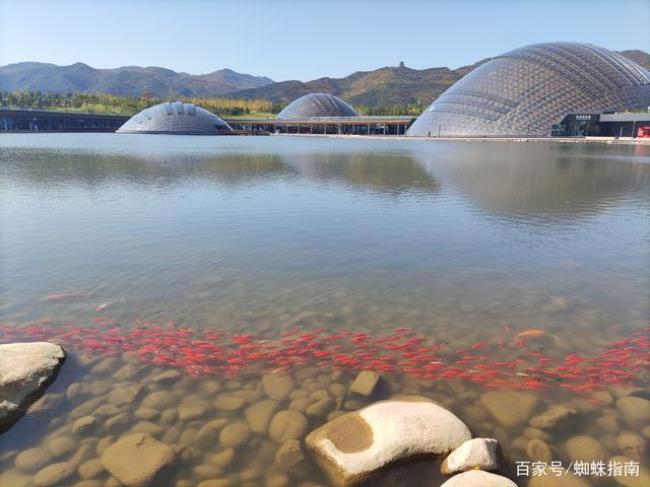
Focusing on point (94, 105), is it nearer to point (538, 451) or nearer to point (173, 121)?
point (173, 121)

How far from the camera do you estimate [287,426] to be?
5.50 metres

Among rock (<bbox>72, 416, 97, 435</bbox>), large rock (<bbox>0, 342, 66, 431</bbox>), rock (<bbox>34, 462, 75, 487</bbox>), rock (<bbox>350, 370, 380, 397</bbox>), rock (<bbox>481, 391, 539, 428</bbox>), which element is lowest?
rock (<bbox>34, 462, 75, 487</bbox>)

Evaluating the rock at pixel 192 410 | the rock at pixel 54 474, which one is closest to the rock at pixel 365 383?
the rock at pixel 192 410

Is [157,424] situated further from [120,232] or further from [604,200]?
[604,200]

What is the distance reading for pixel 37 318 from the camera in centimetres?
806

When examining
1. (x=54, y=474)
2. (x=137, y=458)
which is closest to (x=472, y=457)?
(x=137, y=458)

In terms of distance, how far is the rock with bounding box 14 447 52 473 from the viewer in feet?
15.8

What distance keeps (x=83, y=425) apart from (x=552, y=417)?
566cm

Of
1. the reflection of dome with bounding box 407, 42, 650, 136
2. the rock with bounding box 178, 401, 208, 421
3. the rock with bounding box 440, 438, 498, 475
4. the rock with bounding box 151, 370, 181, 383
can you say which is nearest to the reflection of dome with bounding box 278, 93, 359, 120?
the reflection of dome with bounding box 407, 42, 650, 136

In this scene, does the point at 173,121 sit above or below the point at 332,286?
above

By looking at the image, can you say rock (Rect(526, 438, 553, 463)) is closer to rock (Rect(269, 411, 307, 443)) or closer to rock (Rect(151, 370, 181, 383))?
rock (Rect(269, 411, 307, 443))

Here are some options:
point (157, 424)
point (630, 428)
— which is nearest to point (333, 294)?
point (157, 424)

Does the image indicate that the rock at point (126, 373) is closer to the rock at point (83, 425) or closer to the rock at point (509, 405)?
the rock at point (83, 425)

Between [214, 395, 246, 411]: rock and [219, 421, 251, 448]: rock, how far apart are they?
1.00 ft
